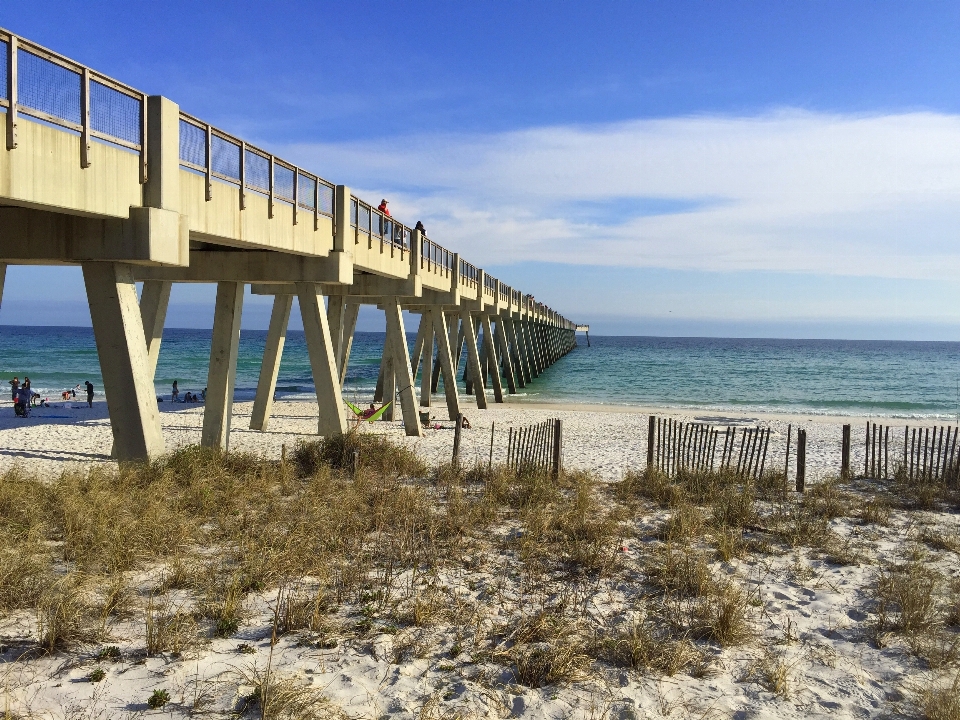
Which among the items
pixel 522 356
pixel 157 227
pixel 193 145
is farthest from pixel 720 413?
pixel 157 227

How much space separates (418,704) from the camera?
4273mm

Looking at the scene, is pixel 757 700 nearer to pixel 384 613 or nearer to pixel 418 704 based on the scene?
pixel 418 704

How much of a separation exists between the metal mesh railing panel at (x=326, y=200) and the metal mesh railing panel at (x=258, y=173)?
189 centimetres

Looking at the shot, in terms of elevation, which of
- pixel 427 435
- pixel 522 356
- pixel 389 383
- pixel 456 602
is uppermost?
pixel 522 356

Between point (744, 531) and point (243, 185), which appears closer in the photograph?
point (744, 531)

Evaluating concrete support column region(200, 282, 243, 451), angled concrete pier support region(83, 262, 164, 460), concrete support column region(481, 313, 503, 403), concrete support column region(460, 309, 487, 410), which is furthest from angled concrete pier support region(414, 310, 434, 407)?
angled concrete pier support region(83, 262, 164, 460)

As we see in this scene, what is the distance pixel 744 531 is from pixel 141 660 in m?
6.42

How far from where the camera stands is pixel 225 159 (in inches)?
376

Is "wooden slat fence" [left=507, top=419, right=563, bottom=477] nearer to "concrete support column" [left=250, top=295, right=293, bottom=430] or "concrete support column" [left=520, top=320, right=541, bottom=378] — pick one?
"concrete support column" [left=250, top=295, right=293, bottom=430]

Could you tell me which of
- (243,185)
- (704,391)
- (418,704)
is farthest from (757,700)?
(704,391)

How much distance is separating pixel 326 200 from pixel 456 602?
354 inches

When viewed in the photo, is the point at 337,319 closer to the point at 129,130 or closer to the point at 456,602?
the point at 129,130

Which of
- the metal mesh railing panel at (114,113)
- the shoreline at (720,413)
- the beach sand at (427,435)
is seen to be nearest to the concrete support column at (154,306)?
the beach sand at (427,435)

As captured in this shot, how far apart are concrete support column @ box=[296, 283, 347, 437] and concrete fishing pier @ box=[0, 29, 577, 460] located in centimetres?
3
